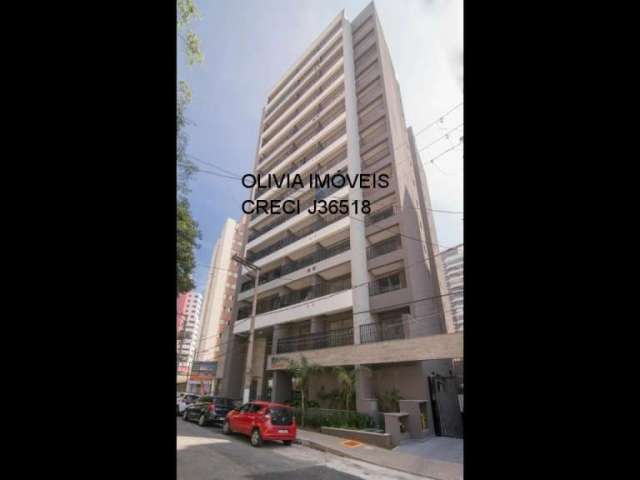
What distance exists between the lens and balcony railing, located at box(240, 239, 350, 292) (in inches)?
569

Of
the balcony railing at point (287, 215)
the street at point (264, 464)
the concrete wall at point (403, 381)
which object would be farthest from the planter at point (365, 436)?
the balcony railing at point (287, 215)

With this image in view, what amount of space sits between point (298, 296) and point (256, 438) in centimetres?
866

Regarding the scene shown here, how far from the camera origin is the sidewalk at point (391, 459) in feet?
17.9

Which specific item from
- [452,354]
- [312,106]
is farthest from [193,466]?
[312,106]

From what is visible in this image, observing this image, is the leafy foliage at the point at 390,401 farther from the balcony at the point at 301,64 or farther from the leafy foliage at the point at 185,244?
the balcony at the point at 301,64

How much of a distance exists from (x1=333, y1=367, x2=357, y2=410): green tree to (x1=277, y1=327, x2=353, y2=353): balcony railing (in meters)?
1.61

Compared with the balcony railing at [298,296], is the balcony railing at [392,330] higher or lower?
lower

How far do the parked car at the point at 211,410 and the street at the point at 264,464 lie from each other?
11.4ft

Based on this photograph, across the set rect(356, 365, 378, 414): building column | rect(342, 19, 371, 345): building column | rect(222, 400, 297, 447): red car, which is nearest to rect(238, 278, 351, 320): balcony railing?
rect(342, 19, 371, 345): building column

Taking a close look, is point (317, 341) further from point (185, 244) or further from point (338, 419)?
point (185, 244)

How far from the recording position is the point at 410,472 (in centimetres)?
550

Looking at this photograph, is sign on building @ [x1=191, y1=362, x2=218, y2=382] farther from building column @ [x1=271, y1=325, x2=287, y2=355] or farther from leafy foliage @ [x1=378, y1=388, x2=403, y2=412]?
leafy foliage @ [x1=378, y1=388, x2=403, y2=412]

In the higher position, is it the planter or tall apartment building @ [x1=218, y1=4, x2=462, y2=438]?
tall apartment building @ [x1=218, y1=4, x2=462, y2=438]
